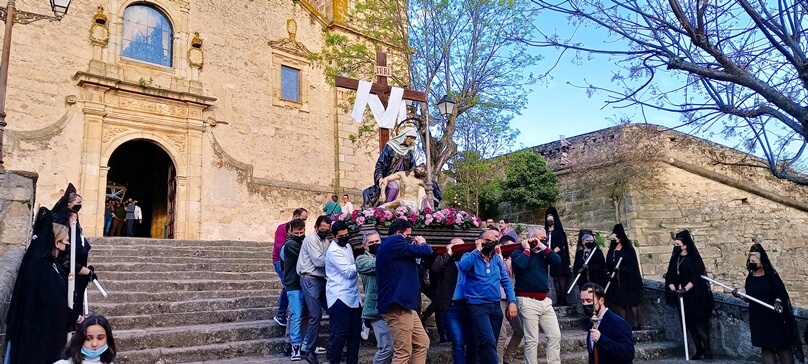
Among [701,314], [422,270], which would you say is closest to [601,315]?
[422,270]

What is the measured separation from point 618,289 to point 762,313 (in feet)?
6.91

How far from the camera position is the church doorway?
17938 mm

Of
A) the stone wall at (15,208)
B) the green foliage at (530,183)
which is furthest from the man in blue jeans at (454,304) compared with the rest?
the green foliage at (530,183)

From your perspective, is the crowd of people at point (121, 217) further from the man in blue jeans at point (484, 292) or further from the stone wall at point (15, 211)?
the man in blue jeans at point (484, 292)

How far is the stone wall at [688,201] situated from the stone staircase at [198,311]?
959cm

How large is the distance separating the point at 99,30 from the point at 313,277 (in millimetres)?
11183

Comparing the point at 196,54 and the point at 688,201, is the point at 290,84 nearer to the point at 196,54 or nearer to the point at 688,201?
the point at 196,54

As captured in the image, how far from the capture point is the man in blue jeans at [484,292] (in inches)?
225

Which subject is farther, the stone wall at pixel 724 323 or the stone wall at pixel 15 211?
the stone wall at pixel 724 323

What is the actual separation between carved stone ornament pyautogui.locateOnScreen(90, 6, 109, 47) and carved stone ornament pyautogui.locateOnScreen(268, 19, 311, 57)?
478 cm

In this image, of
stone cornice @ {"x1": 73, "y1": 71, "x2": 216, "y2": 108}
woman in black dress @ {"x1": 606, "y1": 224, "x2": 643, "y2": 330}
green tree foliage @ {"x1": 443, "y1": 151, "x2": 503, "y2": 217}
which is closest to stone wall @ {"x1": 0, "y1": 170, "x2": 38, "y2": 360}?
stone cornice @ {"x1": 73, "y1": 71, "x2": 216, "y2": 108}

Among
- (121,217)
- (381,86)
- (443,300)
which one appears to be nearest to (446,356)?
(443,300)

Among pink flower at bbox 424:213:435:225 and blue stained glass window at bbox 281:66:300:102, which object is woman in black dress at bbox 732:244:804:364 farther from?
blue stained glass window at bbox 281:66:300:102

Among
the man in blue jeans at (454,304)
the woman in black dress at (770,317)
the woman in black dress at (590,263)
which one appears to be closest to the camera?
the man in blue jeans at (454,304)
